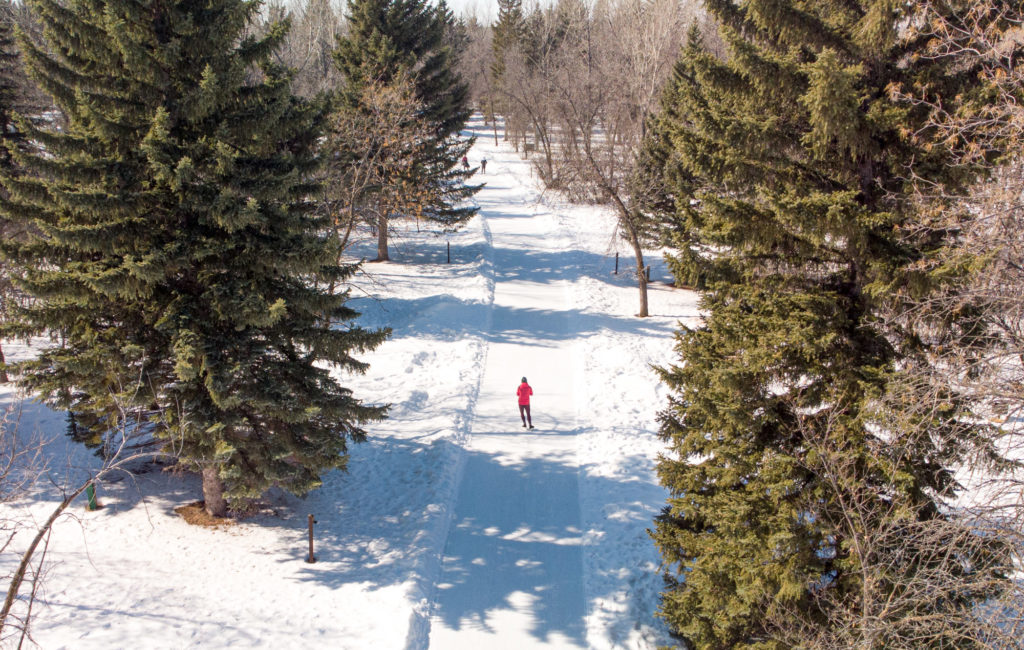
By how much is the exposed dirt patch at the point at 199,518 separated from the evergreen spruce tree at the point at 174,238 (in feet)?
5.47

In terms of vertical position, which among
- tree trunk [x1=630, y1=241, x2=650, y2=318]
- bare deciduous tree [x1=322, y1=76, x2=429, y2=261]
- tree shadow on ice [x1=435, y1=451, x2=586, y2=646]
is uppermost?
bare deciduous tree [x1=322, y1=76, x2=429, y2=261]

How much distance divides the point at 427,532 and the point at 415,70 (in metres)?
21.0

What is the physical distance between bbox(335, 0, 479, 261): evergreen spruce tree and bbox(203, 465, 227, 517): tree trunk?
1454cm

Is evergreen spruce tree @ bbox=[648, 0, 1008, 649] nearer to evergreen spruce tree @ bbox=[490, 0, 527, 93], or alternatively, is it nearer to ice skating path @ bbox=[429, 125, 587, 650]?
ice skating path @ bbox=[429, 125, 587, 650]

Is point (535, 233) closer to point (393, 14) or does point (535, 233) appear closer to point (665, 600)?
point (393, 14)

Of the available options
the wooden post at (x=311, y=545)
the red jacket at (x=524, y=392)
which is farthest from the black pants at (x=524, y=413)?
the wooden post at (x=311, y=545)

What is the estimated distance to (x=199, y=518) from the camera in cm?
1228

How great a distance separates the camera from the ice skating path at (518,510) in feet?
34.3

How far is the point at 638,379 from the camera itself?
61.5 feet

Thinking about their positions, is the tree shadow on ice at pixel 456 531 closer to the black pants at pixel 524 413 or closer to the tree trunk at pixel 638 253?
the black pants at pixel 524 413

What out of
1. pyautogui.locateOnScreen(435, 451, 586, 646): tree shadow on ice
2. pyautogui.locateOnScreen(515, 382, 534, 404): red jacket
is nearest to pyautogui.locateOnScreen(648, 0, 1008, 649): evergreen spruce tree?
pyautogui.locateOnScreen(435, 451, 586, 646): tree shadow on ice

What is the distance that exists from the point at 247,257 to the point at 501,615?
7.51 metres


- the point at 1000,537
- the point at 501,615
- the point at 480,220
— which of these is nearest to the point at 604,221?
the point at 480,220

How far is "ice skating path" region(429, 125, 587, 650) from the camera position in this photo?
10469mm
